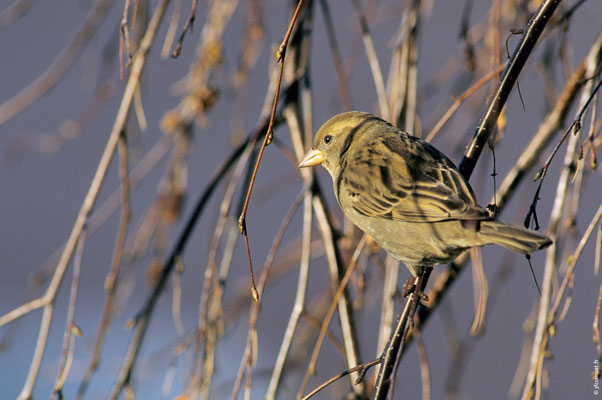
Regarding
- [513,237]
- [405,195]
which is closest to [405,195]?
[405,195]

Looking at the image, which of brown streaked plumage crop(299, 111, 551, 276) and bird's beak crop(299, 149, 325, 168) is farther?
bird's beak crop(299, 149, 325, 168)

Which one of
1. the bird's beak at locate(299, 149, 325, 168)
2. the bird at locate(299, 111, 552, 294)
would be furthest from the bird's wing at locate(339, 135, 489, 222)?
the bird's beak at locate(299, 149, 325, 168)

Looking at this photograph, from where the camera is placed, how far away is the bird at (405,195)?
2.34 meters

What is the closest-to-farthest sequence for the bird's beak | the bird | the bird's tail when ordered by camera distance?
the bird's tail, the bird, the bird's beak

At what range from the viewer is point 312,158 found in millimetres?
2828

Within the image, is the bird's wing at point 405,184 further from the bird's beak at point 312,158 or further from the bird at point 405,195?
the bird's beak at point 312,158

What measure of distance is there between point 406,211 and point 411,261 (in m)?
0.19

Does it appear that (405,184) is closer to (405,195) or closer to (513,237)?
(405,195)

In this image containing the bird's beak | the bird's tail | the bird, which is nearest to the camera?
the bird's tail

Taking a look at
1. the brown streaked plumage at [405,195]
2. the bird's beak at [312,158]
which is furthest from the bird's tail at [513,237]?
the bird's beak at [312,158]

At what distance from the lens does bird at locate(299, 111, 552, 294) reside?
2336 mm

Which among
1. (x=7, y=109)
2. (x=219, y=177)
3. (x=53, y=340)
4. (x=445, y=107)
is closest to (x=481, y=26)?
(x=445, y=107)

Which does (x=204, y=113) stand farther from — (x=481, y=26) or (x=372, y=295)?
(x=481, y=26)

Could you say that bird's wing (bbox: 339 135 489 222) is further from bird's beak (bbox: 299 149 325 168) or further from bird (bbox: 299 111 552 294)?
bird's beak (bbox: 299 149 325 168)
